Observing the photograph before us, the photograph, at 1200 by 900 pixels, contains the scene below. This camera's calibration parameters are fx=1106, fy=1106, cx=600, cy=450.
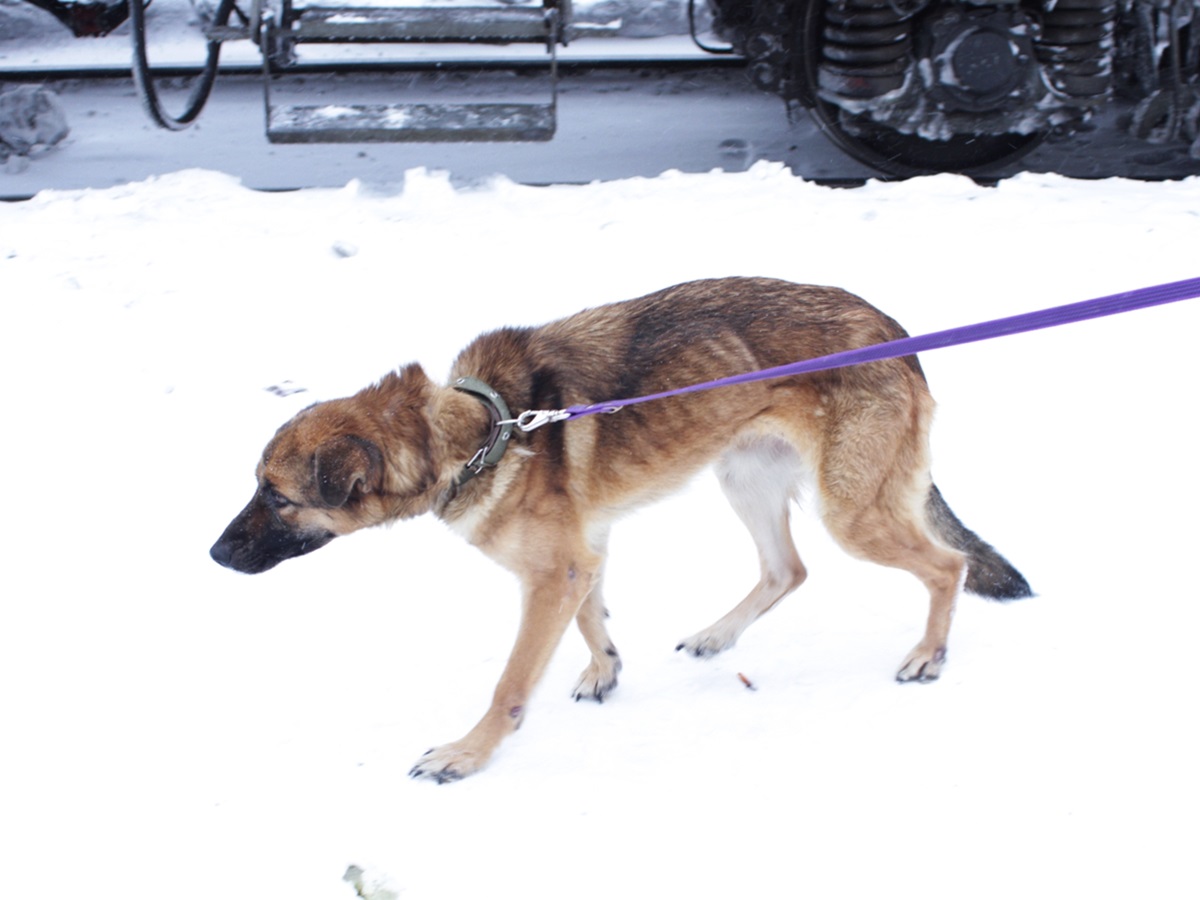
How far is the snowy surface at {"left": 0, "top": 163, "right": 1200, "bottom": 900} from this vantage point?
2699 millimetres

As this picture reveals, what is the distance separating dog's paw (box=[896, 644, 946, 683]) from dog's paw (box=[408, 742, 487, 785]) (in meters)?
1.28

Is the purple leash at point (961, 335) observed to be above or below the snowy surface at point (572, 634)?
above

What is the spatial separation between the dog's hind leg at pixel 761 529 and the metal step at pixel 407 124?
2.88 meters

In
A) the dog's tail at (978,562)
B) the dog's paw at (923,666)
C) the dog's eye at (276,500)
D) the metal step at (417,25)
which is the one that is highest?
the metal step at (417,25)

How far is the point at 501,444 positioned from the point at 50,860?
1.50 meters

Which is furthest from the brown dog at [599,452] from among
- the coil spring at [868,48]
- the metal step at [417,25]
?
the coil spring at [868,48]

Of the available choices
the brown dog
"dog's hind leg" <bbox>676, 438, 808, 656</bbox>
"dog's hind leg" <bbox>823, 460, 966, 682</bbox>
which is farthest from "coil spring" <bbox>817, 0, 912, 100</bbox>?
"dog's hind leg" <bbox>823, 460, 966, 682</bbox>

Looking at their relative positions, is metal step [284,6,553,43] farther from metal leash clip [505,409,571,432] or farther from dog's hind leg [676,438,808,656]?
metal leash clip [505,409,571,432]

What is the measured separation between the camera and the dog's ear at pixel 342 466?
2.86 m

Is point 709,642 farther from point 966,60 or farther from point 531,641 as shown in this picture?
point 966,60

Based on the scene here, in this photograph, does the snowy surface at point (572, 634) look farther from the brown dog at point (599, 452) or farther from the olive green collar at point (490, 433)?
the olive green collar at point (490, 433)

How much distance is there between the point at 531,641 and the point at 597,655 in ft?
1.11

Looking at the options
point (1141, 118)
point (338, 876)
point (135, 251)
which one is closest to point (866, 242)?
point (1141, 118)

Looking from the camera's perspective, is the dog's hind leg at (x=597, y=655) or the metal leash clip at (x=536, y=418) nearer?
the metal leash clip at (x=536, y=418)
